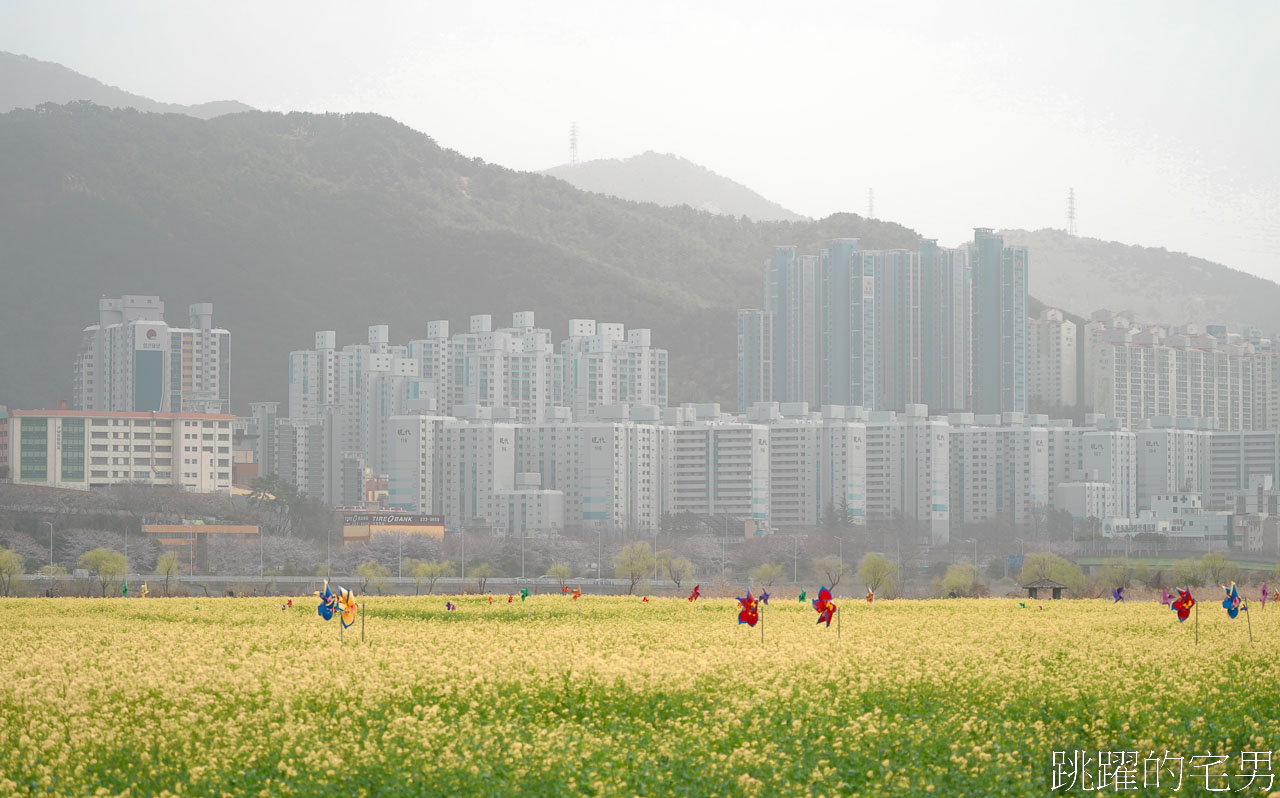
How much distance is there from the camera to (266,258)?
181 metres

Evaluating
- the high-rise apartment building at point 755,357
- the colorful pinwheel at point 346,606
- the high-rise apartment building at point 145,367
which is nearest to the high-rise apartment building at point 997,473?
the high-rise apartment building at point 755,357

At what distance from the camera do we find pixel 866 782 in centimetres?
1425

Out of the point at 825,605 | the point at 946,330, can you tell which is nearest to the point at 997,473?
the point at 946,330

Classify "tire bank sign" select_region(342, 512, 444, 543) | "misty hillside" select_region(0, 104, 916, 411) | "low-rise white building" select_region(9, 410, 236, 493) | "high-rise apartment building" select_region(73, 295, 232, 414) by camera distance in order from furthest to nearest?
1. "misty hillside" select_region(0, 104, 916, 411)
2. "high-rise apartment building" select_region(73, 295, 232, 414)
3. "low-rise white building" select_region(9, 410, 236, 493)
4. "tire bank sign" select_region(342, 512, 444, 543)

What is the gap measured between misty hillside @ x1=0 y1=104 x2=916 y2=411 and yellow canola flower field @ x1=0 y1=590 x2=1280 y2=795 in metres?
147

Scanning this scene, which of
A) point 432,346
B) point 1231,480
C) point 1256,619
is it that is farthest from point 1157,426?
point 1256,619

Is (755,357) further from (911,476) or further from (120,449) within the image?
(120,449)

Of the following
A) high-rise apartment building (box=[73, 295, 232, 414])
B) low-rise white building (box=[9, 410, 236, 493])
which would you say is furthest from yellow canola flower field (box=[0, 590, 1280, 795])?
high-rise apartment building (box=[73, 295, 232, 414])

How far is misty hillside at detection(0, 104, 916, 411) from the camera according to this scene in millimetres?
173875

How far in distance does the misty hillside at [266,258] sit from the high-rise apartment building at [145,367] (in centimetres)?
1092

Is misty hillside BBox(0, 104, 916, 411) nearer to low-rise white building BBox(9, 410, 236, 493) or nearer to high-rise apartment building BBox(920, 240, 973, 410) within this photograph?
high-rise apartment building BBox(920, 240, 973, 410)

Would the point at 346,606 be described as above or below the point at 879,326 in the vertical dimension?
below

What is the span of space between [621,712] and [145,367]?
141 m

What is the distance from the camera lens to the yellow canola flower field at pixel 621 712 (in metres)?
14.1
